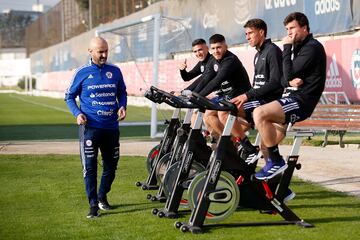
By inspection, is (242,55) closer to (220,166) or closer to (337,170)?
(337,170)

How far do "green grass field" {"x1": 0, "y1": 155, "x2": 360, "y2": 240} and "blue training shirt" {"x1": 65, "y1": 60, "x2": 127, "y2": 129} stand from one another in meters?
1.09

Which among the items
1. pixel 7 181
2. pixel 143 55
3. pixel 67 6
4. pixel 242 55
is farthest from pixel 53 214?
pixel 67 6

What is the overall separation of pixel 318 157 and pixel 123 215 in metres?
6.17

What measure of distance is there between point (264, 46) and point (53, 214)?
10.1ft

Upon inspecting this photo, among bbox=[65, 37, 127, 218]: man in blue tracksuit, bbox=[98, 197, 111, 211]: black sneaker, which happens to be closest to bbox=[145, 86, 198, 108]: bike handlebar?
bbox=[65, 37, 127, 218]: man in blue tracksuit

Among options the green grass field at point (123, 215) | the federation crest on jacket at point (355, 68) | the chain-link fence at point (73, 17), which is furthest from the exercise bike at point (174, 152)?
the chain-link fence at point (73, 17)

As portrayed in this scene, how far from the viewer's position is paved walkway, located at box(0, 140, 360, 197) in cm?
1051

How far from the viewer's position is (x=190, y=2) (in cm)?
2914

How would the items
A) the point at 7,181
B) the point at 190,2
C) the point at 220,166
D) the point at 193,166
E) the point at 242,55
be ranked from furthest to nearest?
the point at 190,2, the point at 242,55, the point at 7,181, the point at 193,166, the point at 220,166

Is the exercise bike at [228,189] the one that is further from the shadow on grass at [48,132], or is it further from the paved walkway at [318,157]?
the shadow on grass at [48,132]

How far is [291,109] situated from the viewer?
24.4 feet

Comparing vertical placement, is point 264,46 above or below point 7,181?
above

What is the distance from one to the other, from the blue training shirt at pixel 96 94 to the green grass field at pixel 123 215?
3.59ft

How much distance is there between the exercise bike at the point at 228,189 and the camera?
709 centimetres
